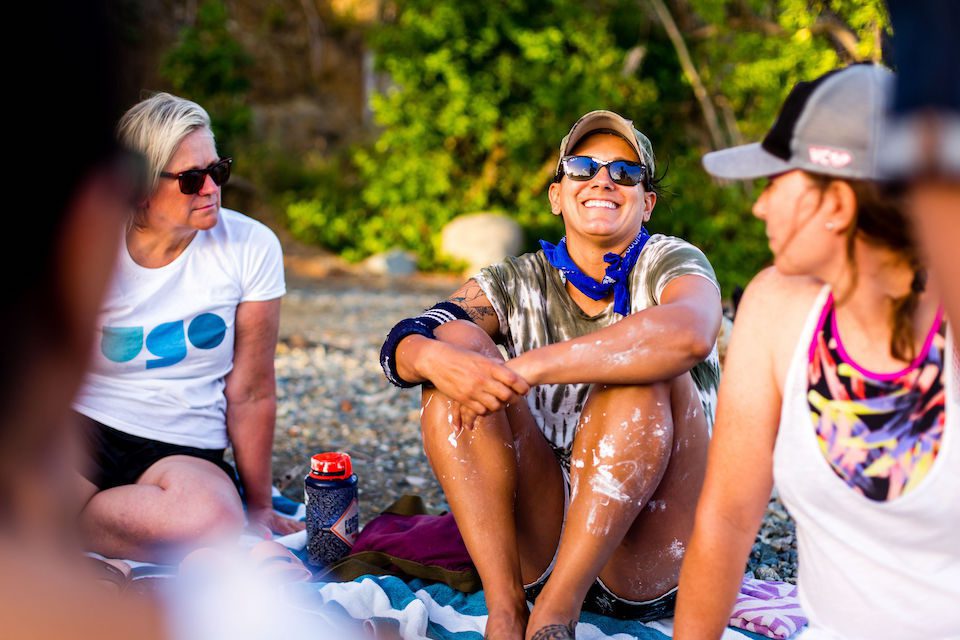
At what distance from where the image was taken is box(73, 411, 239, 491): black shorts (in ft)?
12.5

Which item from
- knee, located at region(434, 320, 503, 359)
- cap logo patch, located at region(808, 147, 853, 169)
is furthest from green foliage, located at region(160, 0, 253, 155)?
cap logo patch, located at region(808, 147, 853, 169)

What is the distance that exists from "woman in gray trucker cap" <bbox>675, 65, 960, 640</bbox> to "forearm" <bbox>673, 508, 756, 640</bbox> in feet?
0.52

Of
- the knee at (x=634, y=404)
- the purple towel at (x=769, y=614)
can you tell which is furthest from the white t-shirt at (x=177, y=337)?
the purple towel at (x=769, y=614)

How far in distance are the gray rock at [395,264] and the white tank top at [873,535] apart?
1195cm

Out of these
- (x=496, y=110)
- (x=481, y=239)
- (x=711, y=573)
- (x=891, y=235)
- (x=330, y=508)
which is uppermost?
(x=496, y=110)

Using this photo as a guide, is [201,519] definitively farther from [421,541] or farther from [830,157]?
[830,157]

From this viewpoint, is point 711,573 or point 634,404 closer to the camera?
point 711,573

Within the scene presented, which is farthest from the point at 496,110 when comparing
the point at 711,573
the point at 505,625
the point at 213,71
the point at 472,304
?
the point at 711,573

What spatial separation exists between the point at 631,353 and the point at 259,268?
1.75 m

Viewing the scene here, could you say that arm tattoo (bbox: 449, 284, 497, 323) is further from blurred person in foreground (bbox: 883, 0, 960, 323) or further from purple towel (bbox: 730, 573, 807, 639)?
blurred person in foreground (bbox: 883, 0, 960, 323)

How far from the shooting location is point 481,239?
13445mm

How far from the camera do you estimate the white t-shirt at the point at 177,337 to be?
3.84 m

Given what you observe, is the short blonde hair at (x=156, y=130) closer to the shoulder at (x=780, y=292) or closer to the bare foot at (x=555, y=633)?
the bare foot at (x=555, y=633)

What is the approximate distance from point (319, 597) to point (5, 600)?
2.48 metres
